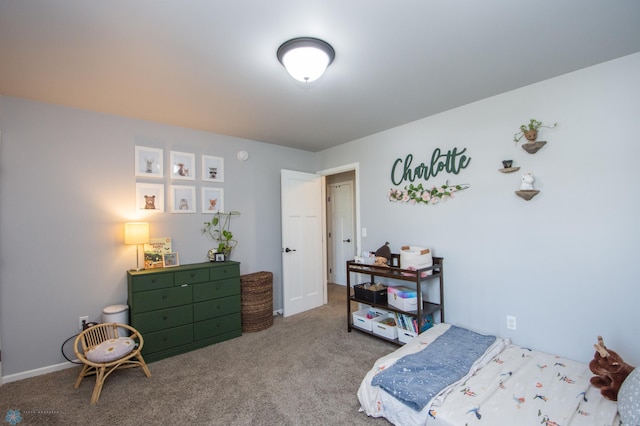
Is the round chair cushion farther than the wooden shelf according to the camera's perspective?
No

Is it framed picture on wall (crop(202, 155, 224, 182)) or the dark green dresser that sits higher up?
framed picture on wall (crop(202, 155, 224, 182))

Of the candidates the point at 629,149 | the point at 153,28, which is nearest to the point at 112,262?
the point at 153,28

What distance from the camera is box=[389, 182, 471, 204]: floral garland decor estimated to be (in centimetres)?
295

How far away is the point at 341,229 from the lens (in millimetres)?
5738

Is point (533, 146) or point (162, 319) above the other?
point (533, 146)

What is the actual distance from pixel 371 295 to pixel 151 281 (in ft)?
7.54

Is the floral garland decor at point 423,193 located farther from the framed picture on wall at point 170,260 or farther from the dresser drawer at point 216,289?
the framed picture on wall at point 170,260

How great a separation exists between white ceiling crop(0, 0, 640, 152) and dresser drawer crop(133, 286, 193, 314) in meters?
1.83

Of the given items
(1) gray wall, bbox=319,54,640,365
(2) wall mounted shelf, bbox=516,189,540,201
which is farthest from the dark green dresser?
(2) wall mounted shelf, bbox=516,189,540,201

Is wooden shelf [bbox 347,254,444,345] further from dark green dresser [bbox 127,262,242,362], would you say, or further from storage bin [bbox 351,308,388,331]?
dark green dresser [bbox 127,262,242,362]

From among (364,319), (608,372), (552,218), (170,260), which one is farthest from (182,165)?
(608,372)

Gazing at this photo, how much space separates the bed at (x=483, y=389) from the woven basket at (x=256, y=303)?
1.78 m

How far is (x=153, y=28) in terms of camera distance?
164cm

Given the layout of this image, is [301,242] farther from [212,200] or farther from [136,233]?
[136,233]
